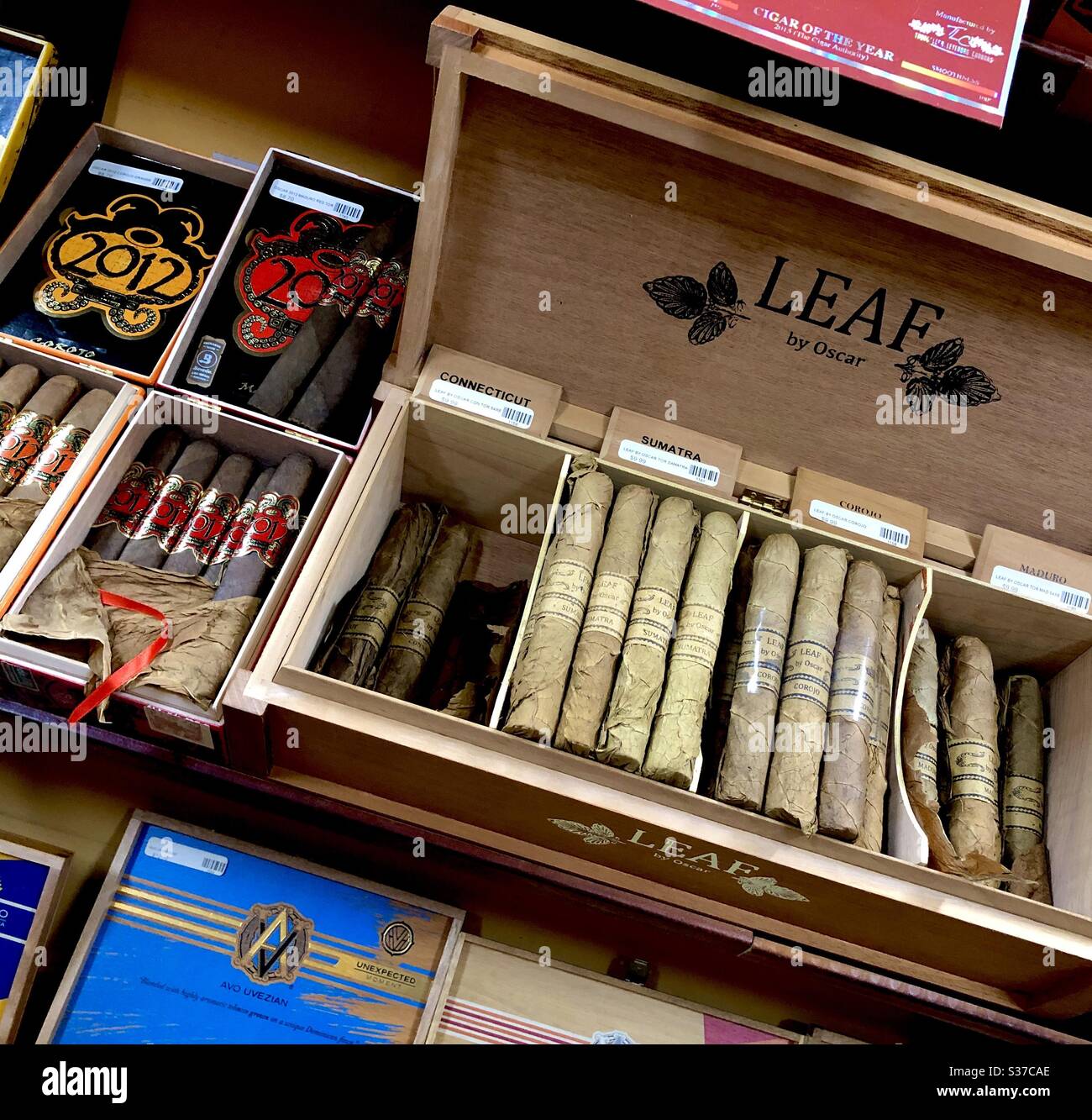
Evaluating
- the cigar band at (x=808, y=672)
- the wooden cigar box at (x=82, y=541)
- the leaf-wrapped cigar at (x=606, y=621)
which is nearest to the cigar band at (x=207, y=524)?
the wooden cigar box at (x=82, y=541)

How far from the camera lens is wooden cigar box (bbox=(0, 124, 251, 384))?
202cm

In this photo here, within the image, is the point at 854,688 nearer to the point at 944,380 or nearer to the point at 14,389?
the point at 944,380

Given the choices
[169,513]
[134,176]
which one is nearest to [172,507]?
[169,513]

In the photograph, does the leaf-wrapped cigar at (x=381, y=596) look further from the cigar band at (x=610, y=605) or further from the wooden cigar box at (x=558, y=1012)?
the wooden cigar box at (x=558, y=1012)

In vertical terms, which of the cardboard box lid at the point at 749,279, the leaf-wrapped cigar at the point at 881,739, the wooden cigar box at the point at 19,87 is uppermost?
the wooden cigar box at the point at 19,87

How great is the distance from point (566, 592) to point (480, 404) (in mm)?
472

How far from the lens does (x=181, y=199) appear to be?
2.29m

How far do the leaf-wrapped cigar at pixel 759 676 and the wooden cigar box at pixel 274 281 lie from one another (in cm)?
85

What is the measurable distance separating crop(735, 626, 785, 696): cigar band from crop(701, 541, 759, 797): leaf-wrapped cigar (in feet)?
0.13

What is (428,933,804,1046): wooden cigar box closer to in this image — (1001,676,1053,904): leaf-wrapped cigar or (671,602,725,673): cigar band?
(1001,676,1053,904): leaf-wrapped cigar

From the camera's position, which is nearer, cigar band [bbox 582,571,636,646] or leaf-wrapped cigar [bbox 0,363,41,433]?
cigar band [bbox 582,571,636,646]

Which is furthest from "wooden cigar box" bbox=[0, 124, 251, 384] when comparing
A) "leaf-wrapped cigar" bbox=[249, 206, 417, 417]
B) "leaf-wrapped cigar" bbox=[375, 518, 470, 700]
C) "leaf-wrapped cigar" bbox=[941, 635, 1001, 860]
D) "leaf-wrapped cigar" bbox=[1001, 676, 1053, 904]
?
"leaf-wrapped cigar" bbox=[1001, 676, 1053, 904]

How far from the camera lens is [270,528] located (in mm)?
1845

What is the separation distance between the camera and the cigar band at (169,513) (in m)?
1.83
